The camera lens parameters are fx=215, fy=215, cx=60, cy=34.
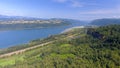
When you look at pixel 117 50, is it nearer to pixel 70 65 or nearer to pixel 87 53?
pixel 87 53

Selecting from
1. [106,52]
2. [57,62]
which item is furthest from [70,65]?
[106,52]

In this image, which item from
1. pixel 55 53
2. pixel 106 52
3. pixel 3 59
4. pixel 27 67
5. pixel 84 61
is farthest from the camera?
pixel 3 59

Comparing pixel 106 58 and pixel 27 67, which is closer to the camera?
pixel 27 67

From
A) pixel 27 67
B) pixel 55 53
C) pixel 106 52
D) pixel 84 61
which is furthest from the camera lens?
pixel 55 53

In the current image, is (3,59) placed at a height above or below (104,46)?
below

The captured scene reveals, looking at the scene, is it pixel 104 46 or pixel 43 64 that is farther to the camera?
pixel 104 46

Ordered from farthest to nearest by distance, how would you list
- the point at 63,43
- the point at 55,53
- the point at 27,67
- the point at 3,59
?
the point at 63,43 < the point at 3,59 < the point at 55,53 < the point at 27,67

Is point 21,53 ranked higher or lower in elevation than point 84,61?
lower

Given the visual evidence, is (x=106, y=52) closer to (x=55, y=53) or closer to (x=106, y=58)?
(x=106, y=58)

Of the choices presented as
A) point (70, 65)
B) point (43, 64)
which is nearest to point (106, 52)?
point (70, 65)
